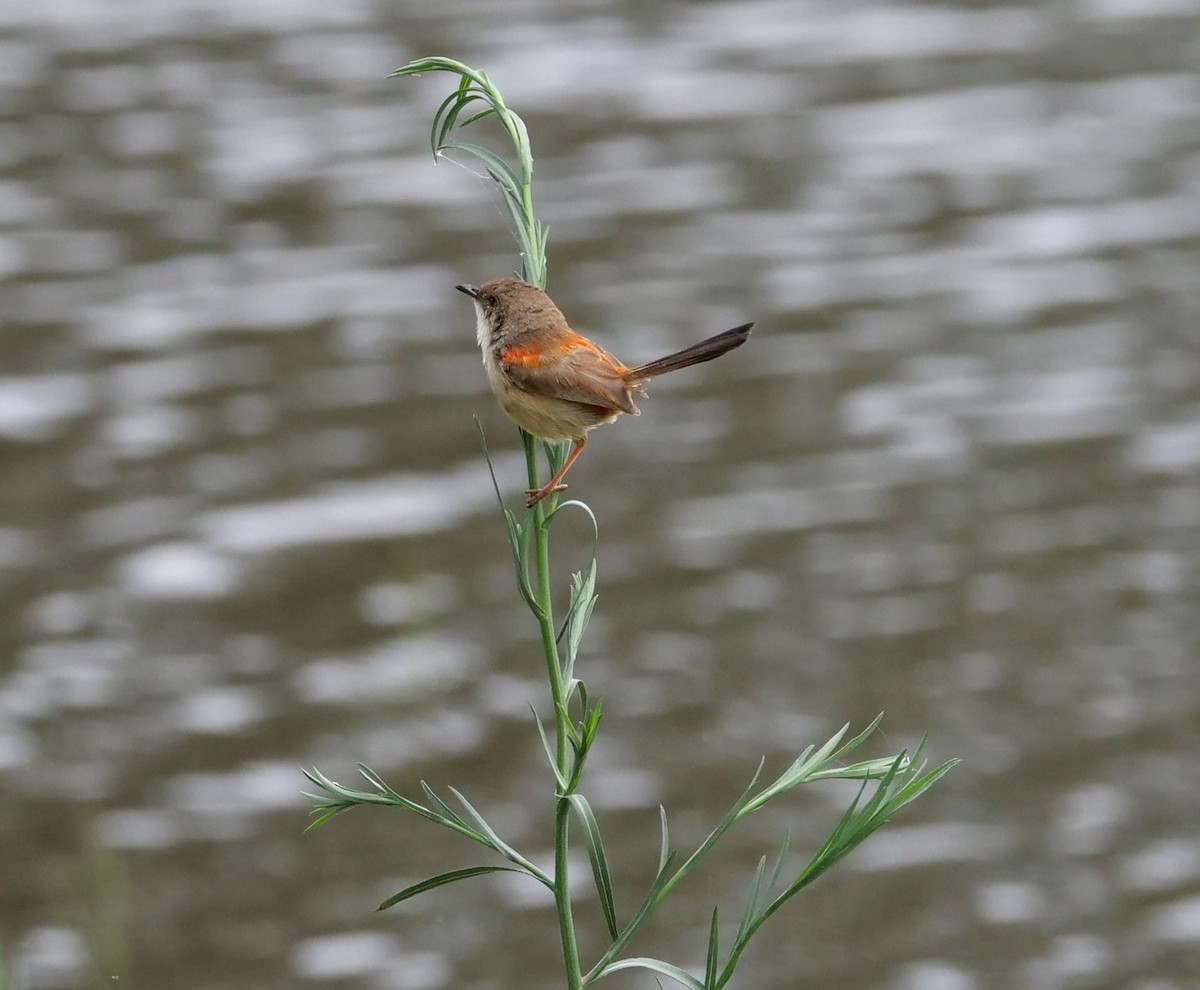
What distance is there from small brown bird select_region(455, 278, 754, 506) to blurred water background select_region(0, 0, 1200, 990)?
9.52 ft

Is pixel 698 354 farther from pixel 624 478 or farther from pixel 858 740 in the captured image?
pixel 624 478

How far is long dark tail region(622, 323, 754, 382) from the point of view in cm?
230

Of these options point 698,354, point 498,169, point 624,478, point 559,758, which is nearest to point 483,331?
point 698,354

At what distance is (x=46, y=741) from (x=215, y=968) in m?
1.22

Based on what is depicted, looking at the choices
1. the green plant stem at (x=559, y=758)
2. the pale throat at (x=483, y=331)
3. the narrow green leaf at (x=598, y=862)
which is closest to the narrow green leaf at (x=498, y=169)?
the green plant stem at (x=559, y=758)

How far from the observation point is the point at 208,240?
8.34 meters

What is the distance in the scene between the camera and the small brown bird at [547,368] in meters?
2.55

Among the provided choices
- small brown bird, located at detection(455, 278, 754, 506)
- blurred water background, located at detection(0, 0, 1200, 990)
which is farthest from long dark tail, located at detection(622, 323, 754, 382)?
blurred water background, located at detection(0, 0, 1200, 990)

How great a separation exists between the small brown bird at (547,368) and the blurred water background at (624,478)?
2.90 m

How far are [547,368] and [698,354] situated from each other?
267 millimetres

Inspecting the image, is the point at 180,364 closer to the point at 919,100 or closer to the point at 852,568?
the point at 852,568

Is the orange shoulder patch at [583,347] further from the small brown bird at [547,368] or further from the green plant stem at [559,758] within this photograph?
the green plant stem at [559,758]

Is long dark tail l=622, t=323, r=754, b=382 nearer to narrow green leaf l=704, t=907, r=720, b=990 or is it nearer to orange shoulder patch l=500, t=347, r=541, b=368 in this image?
orange shoulder patch l=500, t=347, r=541, b=368

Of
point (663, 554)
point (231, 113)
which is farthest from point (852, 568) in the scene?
point (231, 113)
